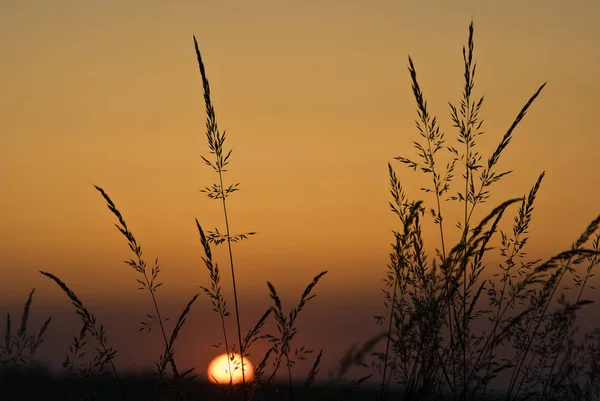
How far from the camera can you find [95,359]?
13.6ft

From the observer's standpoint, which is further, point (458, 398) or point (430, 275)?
point (430, 275)

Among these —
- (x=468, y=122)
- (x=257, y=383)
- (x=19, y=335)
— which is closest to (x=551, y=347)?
(x=468, y=122)

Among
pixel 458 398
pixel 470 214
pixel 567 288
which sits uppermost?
pixel 470 214

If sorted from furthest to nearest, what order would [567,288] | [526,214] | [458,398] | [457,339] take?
[526,214], [567,288], [457,339], [458,398]

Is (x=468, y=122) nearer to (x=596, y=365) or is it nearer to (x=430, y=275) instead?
(x=430, y=275)

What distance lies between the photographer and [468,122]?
4750 millimetres

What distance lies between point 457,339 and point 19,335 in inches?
101

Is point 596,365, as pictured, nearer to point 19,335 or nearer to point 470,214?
point 470,214

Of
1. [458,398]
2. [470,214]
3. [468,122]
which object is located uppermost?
[468,122]

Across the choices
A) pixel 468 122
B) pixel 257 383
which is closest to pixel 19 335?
pixel 257 383

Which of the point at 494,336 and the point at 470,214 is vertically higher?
the point at 470,214

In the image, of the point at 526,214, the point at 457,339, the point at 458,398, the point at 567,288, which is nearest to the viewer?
the point at 458,398

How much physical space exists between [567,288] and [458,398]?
98cm

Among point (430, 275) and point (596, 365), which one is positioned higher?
point (430, 275)
